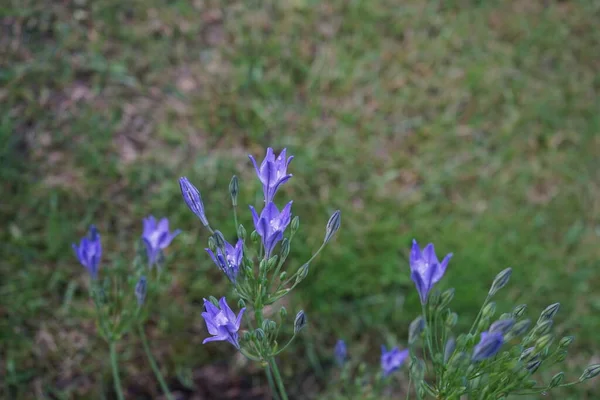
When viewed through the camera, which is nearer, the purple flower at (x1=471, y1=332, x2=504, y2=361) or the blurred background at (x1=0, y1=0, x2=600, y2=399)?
the purple flower at (x1=471, y1=332, x2=504, y2=361)

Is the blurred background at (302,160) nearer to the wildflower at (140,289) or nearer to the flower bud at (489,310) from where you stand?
the wildflower at (140,289)

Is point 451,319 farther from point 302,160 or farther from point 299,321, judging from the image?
point 302,160

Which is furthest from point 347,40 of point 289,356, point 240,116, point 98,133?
point 289,356

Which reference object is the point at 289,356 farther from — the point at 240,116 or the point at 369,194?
the point at 240,116

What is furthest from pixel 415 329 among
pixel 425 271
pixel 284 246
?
pixel 284 246

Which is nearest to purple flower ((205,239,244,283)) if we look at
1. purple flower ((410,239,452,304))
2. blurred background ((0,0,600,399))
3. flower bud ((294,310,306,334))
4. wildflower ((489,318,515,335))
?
flower bud ((294,310,306,334))

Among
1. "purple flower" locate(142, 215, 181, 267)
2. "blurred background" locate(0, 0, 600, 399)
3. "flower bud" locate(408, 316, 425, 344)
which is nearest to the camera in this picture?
"flower bud" locate(408, 316, 425, 344)

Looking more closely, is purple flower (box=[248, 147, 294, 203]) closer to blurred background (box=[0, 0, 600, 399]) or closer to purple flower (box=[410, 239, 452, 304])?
purple flower (box=[410, 239, 452, 304])
